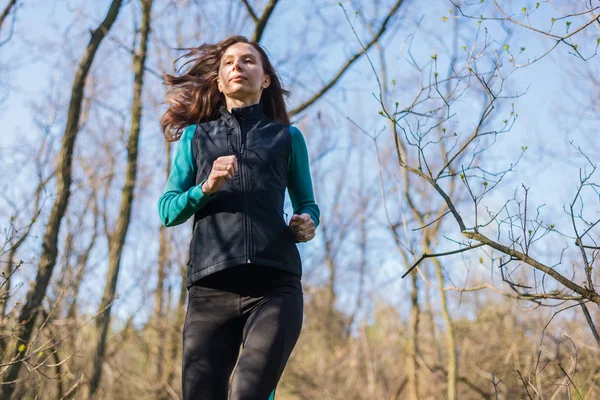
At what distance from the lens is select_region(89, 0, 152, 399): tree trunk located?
21.2 feet

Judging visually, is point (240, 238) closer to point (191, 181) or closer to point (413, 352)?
point (191, 181)

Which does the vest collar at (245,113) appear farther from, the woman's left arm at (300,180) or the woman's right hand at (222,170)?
the woman's right hand at (222,170)

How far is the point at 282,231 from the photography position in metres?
2.35

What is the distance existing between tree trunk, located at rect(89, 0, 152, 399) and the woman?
3.95m

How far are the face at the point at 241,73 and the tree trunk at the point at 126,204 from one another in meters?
3.91

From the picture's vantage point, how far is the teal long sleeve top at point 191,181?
239cm

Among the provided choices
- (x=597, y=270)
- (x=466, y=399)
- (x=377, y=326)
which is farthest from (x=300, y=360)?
(x=597, y=270)

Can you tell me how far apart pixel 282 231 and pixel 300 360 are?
9794mm

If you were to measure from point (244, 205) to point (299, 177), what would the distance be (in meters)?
0.38

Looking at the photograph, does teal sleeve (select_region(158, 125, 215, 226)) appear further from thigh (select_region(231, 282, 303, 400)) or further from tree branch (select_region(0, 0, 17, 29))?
tree branch (select_region(0, 0, 17, 29))

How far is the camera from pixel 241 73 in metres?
2.68

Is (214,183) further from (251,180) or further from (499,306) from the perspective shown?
(499,306)

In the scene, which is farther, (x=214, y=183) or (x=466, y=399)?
(x=466, y=399)

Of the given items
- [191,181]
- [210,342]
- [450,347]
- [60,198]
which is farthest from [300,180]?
[450,347]
